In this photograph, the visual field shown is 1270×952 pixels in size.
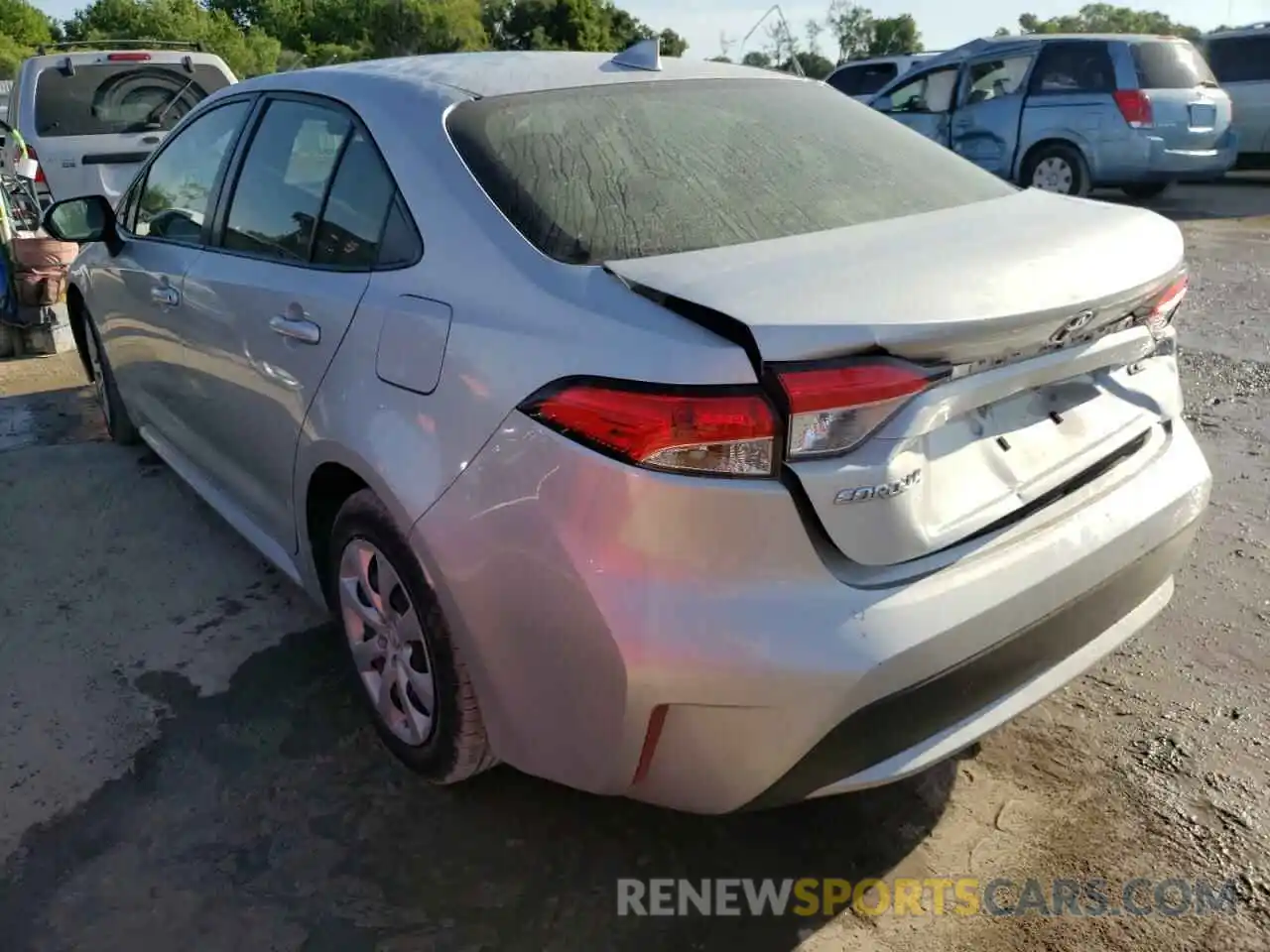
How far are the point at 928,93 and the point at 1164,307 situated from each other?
10692mm

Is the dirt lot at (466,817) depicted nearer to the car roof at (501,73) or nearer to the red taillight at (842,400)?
Answer: the red taillight at (842,400)

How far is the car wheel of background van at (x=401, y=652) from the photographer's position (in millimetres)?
2289

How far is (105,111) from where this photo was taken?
8.27 m

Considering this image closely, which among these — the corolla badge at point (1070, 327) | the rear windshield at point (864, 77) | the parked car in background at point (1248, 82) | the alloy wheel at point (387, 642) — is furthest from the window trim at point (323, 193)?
the rear windshield at point (864, 77)

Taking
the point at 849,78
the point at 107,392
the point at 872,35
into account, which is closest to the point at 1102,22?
the point at 872,35

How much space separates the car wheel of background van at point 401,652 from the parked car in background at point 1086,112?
10074mm

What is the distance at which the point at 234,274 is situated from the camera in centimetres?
305

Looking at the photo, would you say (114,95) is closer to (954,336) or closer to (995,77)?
(954,336)

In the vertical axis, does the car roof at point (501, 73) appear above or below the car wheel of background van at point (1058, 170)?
above

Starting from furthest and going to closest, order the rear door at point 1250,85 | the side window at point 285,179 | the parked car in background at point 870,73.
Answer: the parked car in background at point 870,73 → the rear door at point 1250,85 → the side window at point 285,179

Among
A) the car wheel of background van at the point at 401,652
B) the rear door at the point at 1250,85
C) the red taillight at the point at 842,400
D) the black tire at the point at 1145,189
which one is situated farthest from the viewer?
the rear door at the point at 1250,85

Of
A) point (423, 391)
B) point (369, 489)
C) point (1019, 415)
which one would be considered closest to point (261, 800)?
point (369, 489)

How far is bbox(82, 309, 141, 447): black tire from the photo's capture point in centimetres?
464

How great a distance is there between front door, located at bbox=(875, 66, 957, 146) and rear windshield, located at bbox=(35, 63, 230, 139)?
7.30 metres
